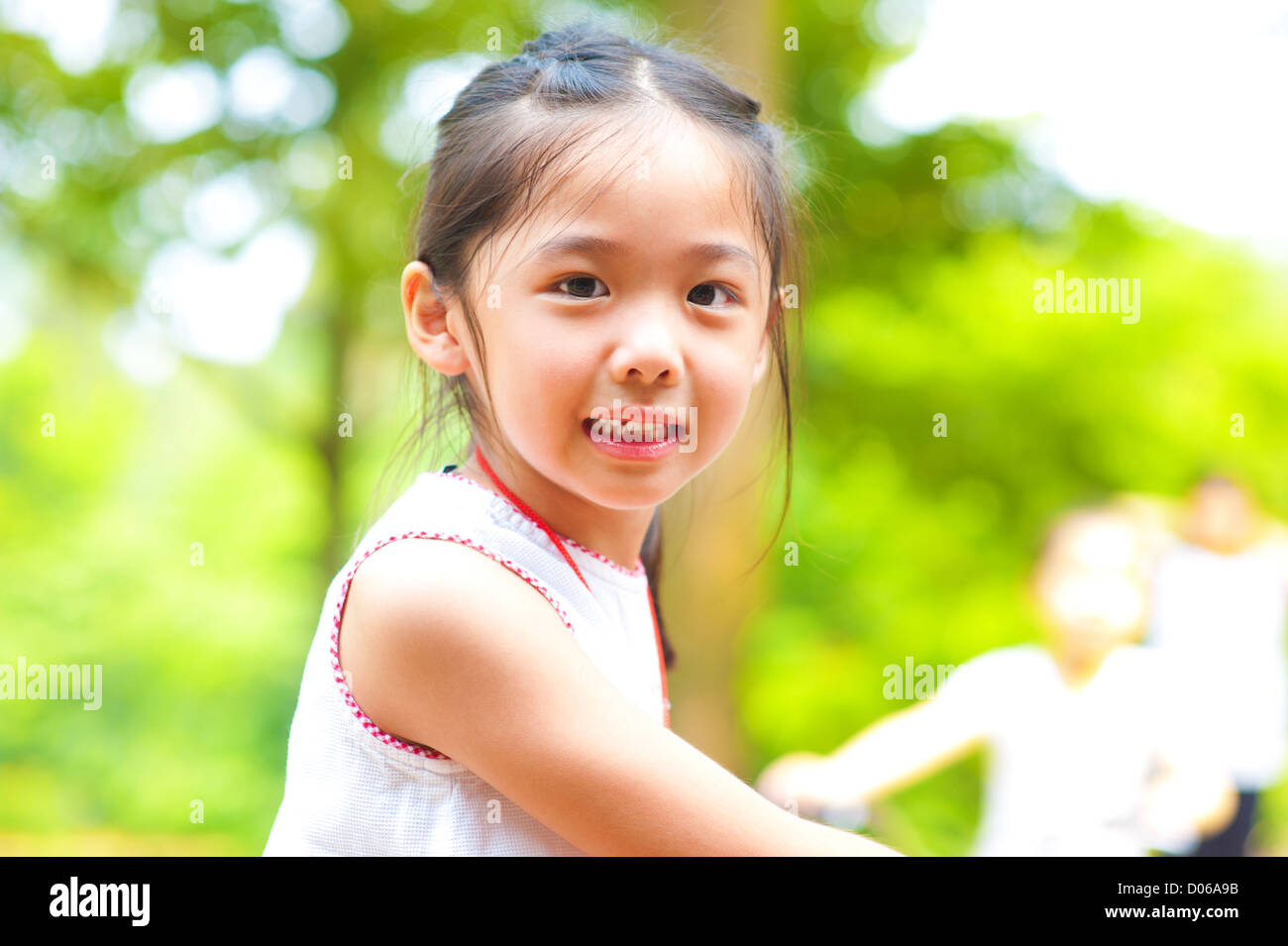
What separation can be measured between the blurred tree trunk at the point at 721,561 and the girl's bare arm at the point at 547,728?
1934 millimetres

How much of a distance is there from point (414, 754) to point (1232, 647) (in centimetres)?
323

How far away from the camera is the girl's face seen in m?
0.78

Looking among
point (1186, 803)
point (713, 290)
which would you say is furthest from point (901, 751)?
point (713, 290)

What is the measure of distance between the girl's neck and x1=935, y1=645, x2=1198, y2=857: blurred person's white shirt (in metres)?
1.74

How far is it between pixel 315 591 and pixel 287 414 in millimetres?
801

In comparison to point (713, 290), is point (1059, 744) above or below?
below

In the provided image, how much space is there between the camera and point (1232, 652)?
3.34 m

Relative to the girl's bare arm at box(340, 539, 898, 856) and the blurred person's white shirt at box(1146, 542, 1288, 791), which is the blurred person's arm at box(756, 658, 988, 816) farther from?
the girl's bare arm at box(340, 539, 898, 856)

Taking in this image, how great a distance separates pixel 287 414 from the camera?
16.2ft

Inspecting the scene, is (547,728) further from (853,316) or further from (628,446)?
(853,316)

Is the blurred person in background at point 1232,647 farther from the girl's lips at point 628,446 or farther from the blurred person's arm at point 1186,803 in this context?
the girl's lips at point 628,446

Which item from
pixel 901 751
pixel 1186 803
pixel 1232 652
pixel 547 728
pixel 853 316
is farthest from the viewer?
pixel 853 316

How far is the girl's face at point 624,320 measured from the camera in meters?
0.78
